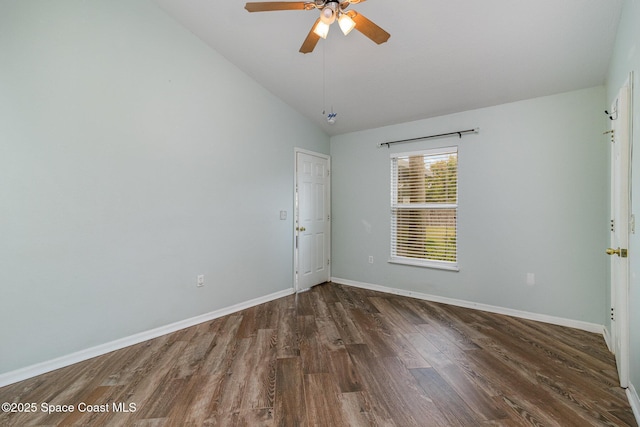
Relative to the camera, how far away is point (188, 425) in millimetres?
1660

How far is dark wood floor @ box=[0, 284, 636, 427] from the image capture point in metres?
1.73

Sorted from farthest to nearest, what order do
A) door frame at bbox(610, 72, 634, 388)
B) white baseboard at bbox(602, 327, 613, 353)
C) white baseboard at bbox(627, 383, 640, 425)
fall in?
white baseboard at bbox(602, 327, 613, 353)
door frame at bbox(610, 72, 634, 388)
white baseboard at bbox(627, 383, 640, 425)

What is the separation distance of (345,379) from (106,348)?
6.82ft

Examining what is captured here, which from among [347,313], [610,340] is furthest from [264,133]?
[610,340]

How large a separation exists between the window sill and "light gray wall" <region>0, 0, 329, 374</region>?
1.99 meters

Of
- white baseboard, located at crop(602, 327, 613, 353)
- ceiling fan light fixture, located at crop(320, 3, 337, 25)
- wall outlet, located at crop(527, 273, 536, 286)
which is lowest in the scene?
white baseboard, located at crop(602, 327, 613, 353)

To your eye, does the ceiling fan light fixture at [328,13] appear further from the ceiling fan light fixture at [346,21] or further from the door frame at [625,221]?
the door frame at [625,221]

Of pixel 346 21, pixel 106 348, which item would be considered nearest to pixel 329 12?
pixel 346 21

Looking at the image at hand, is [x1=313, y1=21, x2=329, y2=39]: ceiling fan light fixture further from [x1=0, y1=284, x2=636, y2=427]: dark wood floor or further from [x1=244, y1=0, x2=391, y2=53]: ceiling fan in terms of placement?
[x1=0, y1=284, x2=636, y2=427]: dark wood floor

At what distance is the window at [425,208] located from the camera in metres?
3.79

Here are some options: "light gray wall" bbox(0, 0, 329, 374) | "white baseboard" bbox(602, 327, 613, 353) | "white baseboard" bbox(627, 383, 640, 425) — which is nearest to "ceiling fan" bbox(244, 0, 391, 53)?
"light gray wall" bbox(0, 0, 329, 374)

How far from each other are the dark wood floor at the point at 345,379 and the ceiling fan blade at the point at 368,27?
96.1 inches

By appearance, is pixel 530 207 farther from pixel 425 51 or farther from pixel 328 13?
pixel 328 13

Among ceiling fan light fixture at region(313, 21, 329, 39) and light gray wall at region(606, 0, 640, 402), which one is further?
ceiling fan light fixture at region(313, 21, 329, 39)
